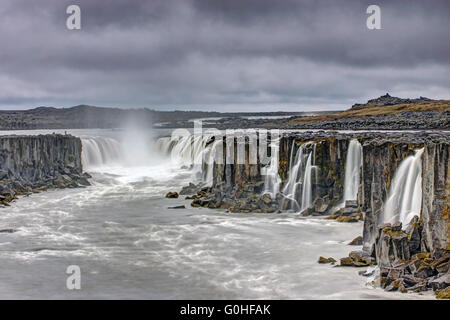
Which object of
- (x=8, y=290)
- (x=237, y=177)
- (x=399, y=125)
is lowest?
(x=8, y=290)

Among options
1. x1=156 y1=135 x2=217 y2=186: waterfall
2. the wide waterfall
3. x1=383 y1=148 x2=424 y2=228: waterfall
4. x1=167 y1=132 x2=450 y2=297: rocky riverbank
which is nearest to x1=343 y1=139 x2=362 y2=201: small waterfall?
x1=167 y1=132 x2=450 y2=297: rocky riverbank

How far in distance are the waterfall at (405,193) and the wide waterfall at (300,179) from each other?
38.9 feet

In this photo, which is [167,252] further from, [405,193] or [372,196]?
[405,193]

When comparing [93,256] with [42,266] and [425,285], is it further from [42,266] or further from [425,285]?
[425,285]

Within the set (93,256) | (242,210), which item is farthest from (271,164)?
(93,256)

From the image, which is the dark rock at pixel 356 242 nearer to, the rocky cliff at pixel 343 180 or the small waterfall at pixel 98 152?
the rocky cliff at pixel 343 180

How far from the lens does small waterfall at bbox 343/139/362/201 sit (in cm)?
3744

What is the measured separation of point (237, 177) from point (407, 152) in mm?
18572

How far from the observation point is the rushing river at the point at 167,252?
2155 centimetres

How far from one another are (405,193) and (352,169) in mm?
11993

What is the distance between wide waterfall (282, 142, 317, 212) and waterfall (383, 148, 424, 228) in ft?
38.9

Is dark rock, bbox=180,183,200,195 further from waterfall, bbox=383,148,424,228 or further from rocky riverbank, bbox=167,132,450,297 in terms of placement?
waterfall, bbox=383,148,424,228

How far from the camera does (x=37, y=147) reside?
2238 inches

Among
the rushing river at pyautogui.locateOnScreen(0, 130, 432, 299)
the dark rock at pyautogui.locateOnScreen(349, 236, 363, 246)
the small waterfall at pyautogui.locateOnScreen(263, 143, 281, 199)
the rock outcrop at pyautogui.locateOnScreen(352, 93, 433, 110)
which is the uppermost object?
the rock outcrop at pyautogui.locateOnScreen(352, 93, 433, 110)
